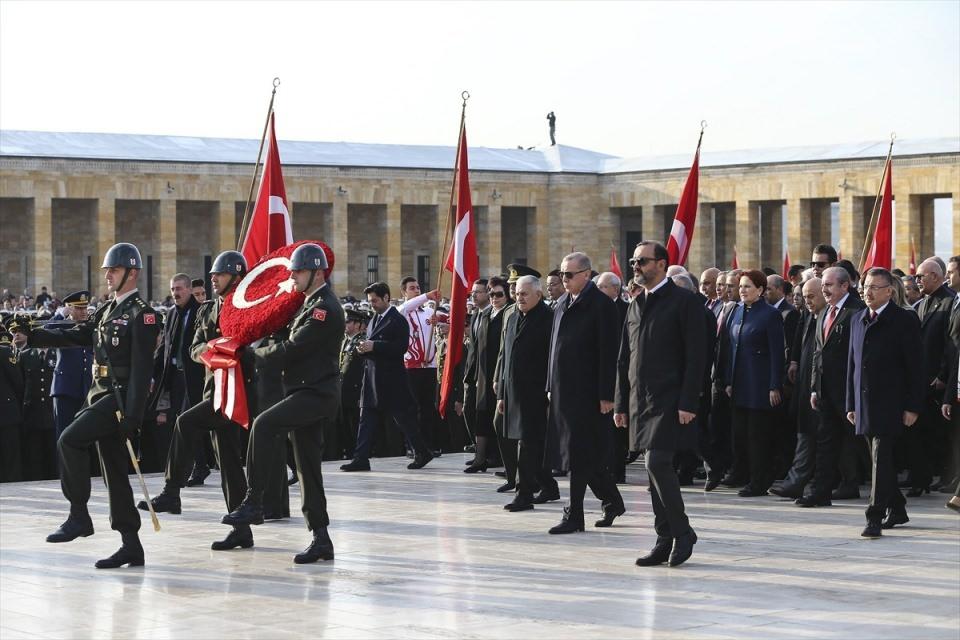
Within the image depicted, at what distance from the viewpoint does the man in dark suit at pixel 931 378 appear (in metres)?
13.3

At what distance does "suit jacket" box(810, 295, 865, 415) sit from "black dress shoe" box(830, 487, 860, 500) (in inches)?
38.4

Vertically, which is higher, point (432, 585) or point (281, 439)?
point (281, 439)

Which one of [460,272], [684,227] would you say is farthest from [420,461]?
[684,227]

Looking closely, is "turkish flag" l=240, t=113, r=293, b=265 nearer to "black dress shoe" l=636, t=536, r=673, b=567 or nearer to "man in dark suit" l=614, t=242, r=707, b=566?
"man in dark suit" l=614, t=242, r=707, b=566

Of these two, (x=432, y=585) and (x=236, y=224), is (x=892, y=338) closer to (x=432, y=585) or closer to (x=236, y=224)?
(x=432, y=585)

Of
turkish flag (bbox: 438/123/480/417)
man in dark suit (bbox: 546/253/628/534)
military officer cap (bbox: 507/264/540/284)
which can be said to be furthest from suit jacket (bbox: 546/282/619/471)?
turkish flag (bbox: 438/123/480/417)

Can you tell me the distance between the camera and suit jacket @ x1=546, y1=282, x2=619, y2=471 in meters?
11.0

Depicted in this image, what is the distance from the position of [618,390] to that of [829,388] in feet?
8.61

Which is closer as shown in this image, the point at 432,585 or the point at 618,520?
the point at 432,585

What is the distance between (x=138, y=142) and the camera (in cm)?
5159

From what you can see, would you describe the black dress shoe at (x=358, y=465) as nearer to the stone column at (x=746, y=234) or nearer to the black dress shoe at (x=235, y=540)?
the black dress shoe at (x=235, y=540)

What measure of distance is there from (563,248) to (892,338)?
146 ft

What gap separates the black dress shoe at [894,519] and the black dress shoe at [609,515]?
6.02ft

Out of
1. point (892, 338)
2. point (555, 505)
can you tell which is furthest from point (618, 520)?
point (892, 338)
